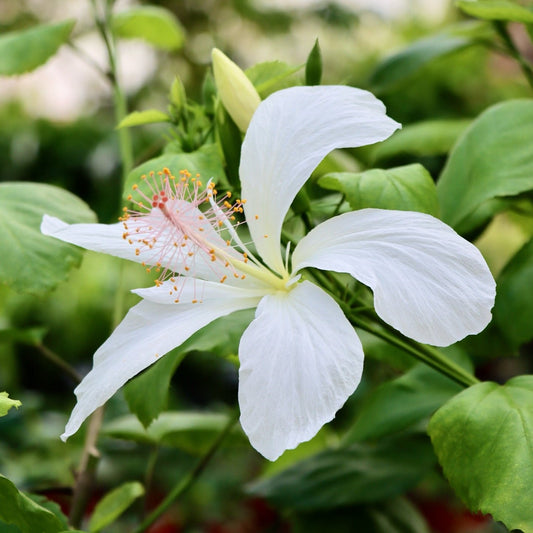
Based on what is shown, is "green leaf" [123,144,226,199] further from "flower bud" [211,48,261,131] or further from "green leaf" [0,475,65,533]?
"green leaf" [0,475,65,533]

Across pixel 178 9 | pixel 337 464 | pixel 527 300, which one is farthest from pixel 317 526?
pixel 178 9

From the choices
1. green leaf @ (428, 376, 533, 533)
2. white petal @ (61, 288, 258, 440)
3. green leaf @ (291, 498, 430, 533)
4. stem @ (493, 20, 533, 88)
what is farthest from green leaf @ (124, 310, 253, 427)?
stem @ (493, 20, 533, 88)

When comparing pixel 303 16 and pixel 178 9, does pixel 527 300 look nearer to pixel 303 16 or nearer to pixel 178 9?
pixel 303 16

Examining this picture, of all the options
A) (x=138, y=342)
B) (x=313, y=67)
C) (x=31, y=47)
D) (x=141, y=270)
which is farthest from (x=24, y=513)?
(x=141, y=270)

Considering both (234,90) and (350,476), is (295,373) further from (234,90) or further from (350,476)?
(350,476)

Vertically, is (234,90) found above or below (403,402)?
above
